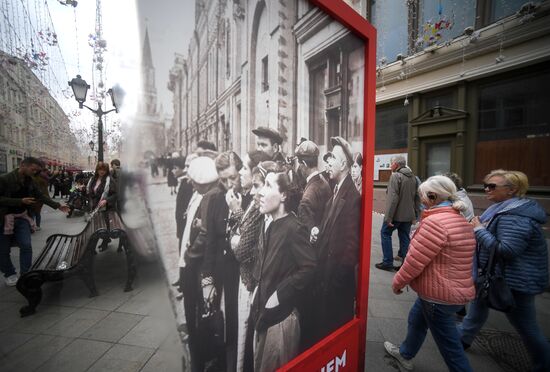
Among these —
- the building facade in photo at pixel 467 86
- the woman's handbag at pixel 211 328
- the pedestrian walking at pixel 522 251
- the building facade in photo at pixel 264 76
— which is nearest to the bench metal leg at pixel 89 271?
the woman's handbag at pixel 211 328

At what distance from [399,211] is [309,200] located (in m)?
3.55

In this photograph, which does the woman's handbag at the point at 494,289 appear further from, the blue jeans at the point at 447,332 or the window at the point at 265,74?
the window at the point at 265,74

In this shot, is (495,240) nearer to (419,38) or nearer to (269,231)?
(269,231)

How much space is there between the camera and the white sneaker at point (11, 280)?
911 mm

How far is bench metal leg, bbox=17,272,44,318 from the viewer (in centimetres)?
90

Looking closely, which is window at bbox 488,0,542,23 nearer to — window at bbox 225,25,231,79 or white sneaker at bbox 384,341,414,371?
white sneaker at bbox 384,341,414,371

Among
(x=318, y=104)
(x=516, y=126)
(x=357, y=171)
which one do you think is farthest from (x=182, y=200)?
(x=516, y=126)

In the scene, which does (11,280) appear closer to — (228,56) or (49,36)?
(49,36)

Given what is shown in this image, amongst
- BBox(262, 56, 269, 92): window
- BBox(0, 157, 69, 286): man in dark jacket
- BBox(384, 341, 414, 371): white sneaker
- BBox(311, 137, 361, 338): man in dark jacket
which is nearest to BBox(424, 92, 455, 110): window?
BBox(384, 341, 414, 371): white sneaker

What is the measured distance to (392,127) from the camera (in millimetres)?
10383

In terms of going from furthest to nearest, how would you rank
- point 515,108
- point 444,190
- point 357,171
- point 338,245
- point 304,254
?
point 515,108
point 444,190
point 357,171
point 338,245
point 304,254

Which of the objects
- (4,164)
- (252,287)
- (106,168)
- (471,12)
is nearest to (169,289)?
(252,287)

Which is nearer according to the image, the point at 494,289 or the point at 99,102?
the point at 99,102

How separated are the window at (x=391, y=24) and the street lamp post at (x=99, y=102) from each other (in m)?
10.0
